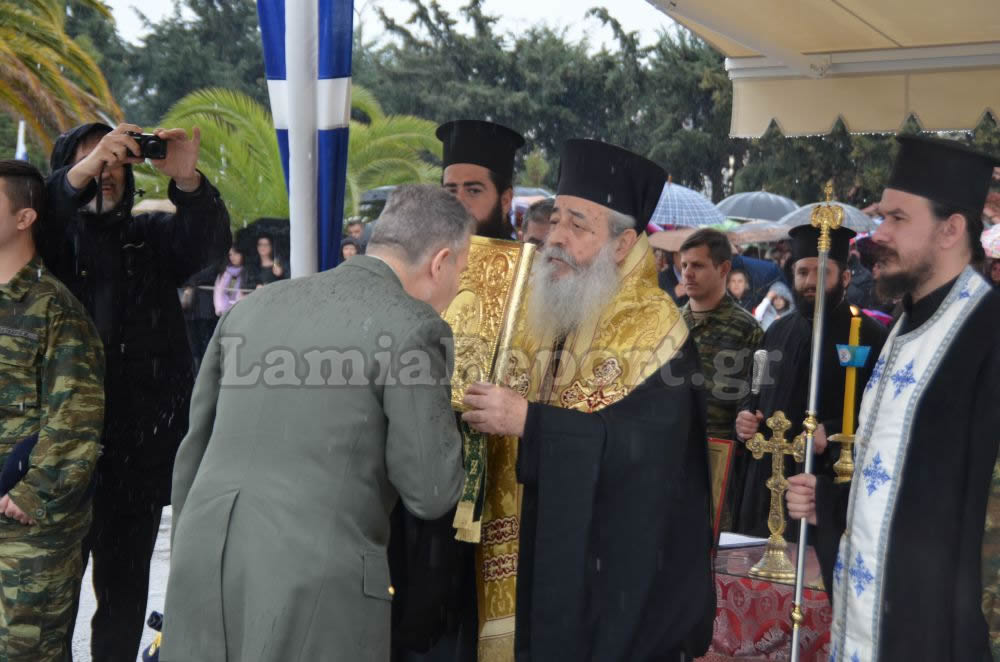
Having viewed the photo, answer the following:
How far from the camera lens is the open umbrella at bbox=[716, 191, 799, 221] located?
19.7m

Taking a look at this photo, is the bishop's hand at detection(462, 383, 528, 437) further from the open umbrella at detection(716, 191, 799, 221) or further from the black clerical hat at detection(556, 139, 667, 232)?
the open umbrella at detection(716, 191, 799, 221)

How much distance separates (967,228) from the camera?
330cm

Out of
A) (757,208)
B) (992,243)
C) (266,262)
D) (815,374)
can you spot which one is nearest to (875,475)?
(815,374)

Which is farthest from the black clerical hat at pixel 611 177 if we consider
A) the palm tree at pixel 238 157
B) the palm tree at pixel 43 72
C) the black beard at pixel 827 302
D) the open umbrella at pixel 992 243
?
the palm tree at pixel 238 157

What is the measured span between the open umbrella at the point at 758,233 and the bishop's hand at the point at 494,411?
44.4 ft

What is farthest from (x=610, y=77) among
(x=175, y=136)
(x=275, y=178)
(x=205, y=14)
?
(x=175, y=136)

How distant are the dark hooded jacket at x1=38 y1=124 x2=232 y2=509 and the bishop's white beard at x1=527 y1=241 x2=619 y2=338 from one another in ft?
3.86

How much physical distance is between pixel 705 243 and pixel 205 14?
116ft

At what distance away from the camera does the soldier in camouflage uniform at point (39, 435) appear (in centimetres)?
352

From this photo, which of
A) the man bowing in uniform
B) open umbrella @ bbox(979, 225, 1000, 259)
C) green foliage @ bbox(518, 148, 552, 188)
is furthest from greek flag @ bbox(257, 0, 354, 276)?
green foliage @ bbox(518, 148, 552, 188)

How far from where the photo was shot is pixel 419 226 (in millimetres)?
2842

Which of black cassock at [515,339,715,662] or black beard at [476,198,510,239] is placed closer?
black cassock at [515,339,715,662]

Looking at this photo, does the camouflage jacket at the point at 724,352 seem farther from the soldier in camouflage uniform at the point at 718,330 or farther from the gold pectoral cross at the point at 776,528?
the gold pectoral cross at the point at 776,528

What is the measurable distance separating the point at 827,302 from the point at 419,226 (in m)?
3.61
